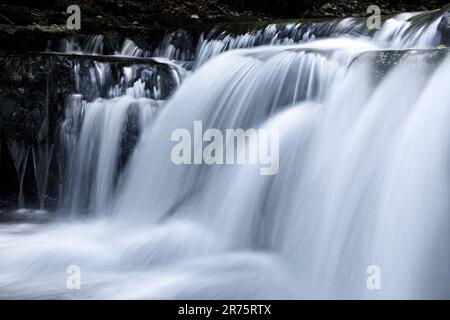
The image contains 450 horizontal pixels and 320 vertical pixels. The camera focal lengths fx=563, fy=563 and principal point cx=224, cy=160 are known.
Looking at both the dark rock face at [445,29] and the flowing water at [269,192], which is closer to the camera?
the flowing water at [269,192]

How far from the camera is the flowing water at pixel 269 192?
3.60 metres

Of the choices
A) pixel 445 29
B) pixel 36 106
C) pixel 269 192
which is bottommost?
pixel 269 192

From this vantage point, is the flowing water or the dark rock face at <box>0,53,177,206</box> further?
the dark rock face at <box>0,53,177,206</box>

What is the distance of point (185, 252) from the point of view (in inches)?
180

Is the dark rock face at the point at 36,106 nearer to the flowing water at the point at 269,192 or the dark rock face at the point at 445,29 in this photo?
the flowing water at the point at 269,192

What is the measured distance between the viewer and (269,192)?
465 cm

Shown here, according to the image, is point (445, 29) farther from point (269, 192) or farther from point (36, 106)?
point (36, 106)

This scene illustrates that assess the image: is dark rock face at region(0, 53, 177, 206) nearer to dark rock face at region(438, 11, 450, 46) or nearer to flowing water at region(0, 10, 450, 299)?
flowing water at region(0, 10, 450, 299)

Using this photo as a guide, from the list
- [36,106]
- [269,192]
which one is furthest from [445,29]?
[36,106]

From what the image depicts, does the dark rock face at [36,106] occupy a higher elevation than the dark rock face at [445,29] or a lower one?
lower

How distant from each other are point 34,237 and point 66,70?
6.35ft

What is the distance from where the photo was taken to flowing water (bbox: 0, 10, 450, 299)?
3.60 metres

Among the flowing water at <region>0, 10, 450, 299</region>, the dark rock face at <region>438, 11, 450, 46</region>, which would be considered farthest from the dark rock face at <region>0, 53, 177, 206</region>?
the dark rock face at <region>438, 11, 450, 46</region>

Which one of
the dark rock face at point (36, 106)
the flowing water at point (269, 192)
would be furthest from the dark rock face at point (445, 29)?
the dark rock face at point (36, 106)
